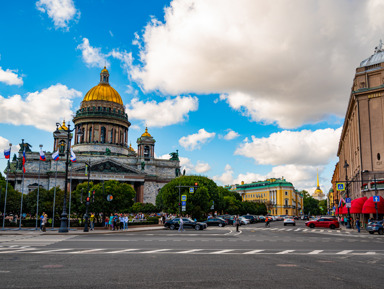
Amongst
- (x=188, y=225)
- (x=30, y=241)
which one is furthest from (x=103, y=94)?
(x=30, y=241)

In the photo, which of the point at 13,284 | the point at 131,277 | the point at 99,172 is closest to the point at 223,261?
the point at 131,277

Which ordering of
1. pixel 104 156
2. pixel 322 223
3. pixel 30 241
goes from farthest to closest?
1. pixel 104 156
2. pixel 322 223
3. pixel 30 241

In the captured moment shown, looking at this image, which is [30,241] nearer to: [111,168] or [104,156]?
[111,168]

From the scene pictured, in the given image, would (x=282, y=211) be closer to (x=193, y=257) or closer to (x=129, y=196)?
(x=129, y=196)

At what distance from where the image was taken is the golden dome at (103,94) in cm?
11831

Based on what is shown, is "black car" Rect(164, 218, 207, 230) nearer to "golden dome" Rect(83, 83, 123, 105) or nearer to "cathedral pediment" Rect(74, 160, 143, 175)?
"cathedral pediment" Rect(74, 160, 143, 175)

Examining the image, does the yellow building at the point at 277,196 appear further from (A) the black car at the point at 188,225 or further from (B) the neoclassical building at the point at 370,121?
(A) the black car at the point at 188,225

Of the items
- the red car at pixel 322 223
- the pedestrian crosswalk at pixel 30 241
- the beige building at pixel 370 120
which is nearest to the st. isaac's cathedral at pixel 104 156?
the red car at pixel 322 223

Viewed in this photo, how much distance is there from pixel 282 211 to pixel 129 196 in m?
126

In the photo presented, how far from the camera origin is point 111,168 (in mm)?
103938

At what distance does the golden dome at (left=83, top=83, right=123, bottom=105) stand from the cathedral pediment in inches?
978

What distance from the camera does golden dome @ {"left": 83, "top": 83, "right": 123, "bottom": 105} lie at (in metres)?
118

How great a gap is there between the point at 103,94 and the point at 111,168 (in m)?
27.7

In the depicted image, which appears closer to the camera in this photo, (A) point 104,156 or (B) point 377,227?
(B) point 377,227
